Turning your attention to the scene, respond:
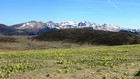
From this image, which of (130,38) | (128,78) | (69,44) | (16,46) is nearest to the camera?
(128,78)

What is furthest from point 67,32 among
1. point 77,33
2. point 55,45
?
point 55,45

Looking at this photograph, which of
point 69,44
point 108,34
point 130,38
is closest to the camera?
point 69,44

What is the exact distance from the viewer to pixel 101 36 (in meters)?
114

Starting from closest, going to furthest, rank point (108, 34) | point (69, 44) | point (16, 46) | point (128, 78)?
point (128, 78) → point (16, 46) → point (69, 44) → point (108, 34)

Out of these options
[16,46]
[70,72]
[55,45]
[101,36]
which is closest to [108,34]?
[101,36]

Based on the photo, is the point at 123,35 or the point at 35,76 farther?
the point at 123,35

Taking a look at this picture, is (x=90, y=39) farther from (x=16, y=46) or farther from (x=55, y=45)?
(x=16, y=46)

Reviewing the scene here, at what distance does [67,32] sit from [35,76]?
99.7m

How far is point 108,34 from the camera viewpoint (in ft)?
388

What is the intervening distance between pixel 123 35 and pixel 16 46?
126 feet

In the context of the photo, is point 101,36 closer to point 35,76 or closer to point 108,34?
point 108,34

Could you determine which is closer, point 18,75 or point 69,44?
point 18,75

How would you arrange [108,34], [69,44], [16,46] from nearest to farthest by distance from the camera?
[16,46] → [69,44] → [108,34]

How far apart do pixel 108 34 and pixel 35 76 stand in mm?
96090
